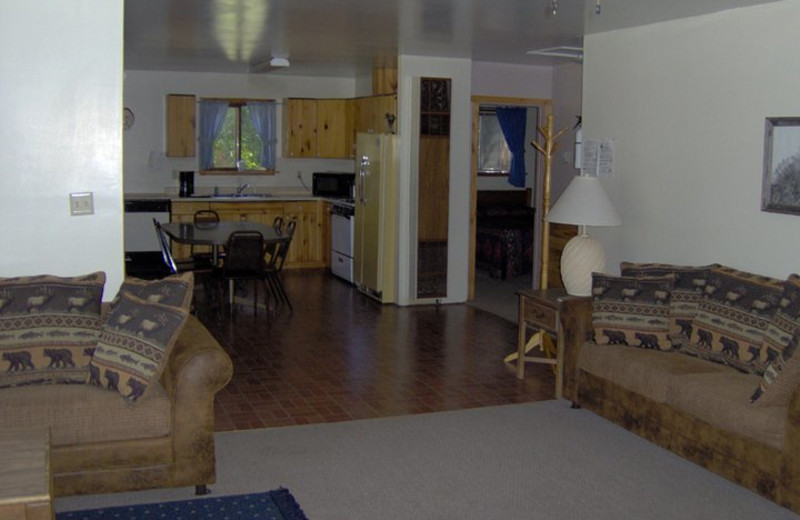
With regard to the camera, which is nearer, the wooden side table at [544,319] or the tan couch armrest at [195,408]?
the tan couch armrest at [195,408]

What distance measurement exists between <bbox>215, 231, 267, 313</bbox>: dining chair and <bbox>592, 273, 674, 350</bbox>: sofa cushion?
3401mm

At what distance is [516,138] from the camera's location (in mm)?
12648

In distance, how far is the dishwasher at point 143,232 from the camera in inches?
406

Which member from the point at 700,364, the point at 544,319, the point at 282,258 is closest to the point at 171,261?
the point at 282,258

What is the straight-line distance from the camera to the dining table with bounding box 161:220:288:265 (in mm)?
7676

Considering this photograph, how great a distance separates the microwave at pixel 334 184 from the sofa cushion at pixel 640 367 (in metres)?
6.04

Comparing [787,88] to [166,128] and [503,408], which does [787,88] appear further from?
[166,128]

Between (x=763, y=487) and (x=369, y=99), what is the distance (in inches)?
265

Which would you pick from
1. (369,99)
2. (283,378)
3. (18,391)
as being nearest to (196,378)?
(18,391)

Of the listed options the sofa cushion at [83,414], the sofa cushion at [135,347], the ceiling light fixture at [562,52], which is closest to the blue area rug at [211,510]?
the sofa cushion at [83,414]

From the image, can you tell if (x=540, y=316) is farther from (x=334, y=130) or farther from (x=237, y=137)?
(x=237, y=137)

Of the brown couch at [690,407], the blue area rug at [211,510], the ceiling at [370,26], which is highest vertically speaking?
the ceiling at [370,26]

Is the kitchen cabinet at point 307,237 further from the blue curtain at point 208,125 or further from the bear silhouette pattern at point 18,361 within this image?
the bear silhouette pattern at point 18,361

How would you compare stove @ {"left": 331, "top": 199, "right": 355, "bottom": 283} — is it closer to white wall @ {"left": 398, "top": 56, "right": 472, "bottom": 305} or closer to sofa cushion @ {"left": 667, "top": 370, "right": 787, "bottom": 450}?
white wall @ {"left": 398, "top": 56, "right": 472, "bottom": 305}
